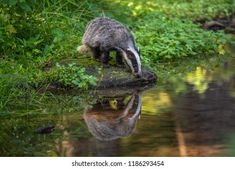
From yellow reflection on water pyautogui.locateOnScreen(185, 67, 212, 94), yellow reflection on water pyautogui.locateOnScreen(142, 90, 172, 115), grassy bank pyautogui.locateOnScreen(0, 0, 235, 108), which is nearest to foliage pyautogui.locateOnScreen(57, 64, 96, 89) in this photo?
grassy bank pyautogui.locateOnScreen(0, 0, 235, 108)

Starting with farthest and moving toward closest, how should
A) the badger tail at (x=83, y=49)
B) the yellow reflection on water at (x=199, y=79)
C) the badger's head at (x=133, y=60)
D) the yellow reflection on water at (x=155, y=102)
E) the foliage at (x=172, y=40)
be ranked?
the foliage at (x=172, y=40) < the badger tail at (x=83, y=49) < the badger's head at (x=133, y=60) < the yellow reflection on water at (x=199, y=79) < the yellow reflection on water at (x=155, y=102)

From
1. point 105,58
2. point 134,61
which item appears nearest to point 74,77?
point 105,58

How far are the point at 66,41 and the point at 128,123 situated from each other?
3.03 metres

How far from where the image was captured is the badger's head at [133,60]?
765 centimetres

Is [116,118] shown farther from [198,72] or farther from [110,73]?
[198,72]

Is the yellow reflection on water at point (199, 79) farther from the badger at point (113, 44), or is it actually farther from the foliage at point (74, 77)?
the foliage at point (74, 77)

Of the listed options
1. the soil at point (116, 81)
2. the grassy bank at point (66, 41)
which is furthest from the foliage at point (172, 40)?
the soil at point (116, 81)

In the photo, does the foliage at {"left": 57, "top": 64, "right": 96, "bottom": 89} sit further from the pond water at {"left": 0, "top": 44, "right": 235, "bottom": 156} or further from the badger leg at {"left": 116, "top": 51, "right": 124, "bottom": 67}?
the badger leg at {"left": 116, "top": 51, "right": 124, "bottom": 67}

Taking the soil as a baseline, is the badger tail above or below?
above

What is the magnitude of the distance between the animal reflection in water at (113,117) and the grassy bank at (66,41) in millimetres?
542

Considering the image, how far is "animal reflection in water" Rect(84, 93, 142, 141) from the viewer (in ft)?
19.3

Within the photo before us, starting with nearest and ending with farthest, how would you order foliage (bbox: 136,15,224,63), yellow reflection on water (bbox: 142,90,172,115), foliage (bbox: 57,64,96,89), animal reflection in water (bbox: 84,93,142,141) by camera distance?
animal reflection in water (bbox: 84,93,142,141), yellow reflection on water (bbox: 142,90,172,115), foliage (bbox: 57,64,96,89), foliage (bbox: 136,15,224,63)

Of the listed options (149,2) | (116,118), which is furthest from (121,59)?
(149,2)
